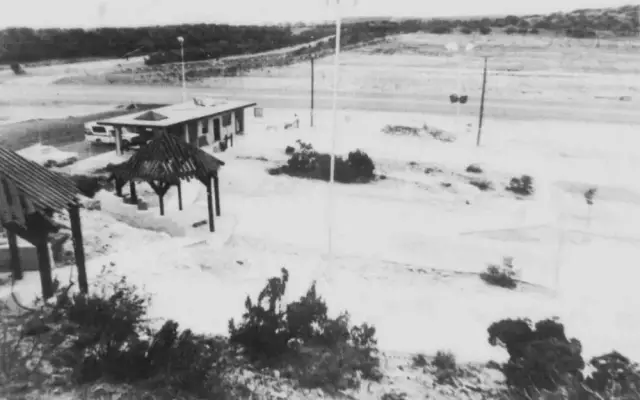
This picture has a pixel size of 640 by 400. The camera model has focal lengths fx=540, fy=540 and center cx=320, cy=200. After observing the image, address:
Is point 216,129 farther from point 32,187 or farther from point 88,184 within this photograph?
point 32,187

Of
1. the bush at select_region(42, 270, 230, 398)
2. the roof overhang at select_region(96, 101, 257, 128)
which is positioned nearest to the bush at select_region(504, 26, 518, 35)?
the roof overhang at select_region(96, 101, 257, 128)

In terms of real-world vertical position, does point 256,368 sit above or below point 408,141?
below

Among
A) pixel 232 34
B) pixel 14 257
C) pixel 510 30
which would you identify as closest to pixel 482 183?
pixel 510 30

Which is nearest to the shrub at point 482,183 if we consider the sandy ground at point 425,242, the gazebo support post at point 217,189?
the sandy ground at point 425,242

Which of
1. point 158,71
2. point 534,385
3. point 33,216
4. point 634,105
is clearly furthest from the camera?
point 158,71

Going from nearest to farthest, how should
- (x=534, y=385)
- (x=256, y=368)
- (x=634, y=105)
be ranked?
(x=534, y=385)
(x=256, y=368)
(x=634, y=105)

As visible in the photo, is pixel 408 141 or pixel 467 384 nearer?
pixel 467 384

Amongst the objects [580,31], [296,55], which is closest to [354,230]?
[296,55]

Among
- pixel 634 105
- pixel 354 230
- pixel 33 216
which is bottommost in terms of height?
pixel 354 230

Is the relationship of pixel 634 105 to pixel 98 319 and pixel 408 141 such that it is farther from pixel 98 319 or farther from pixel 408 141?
pixel 98 319
